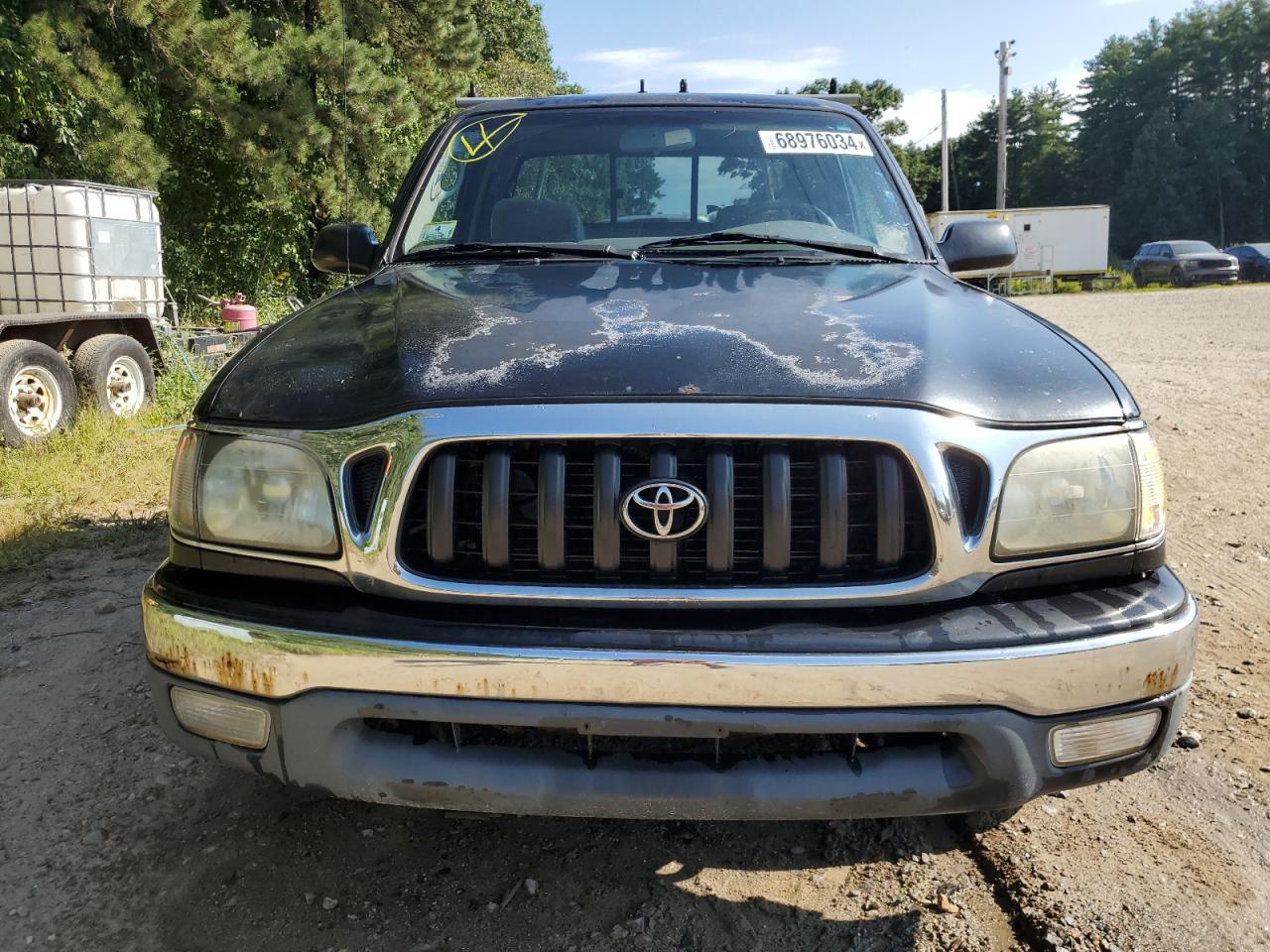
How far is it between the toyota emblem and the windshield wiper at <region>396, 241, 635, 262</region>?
1202 millimetres

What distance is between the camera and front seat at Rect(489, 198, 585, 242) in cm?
310

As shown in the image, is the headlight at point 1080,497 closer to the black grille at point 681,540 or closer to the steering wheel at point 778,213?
the black grille at point 681,540

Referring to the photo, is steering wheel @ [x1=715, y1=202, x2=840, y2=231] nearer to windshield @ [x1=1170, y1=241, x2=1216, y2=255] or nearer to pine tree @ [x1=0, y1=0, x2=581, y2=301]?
pine tree @ [x1=0, y1=0, x2=581, y2=301]

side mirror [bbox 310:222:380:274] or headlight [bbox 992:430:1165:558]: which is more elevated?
side mirror [bbox 310:222:380:274]

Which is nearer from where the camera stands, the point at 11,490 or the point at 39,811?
the point at 39,811

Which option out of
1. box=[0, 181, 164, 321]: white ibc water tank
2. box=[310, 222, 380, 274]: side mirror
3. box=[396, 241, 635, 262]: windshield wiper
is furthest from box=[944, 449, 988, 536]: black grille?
box=[0, 181, 164, 321]: white ibc water tank

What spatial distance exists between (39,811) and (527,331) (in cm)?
188

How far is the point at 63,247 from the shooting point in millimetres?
7805

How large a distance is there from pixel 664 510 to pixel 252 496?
828 mm

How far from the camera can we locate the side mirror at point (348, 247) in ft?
10.8

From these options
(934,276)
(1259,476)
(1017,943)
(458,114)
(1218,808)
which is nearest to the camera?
(1017,943)

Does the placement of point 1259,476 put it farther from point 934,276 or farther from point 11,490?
point 11,490

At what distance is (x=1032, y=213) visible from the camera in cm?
3509

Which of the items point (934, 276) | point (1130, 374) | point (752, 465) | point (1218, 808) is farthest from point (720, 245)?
point (1130, 374)
